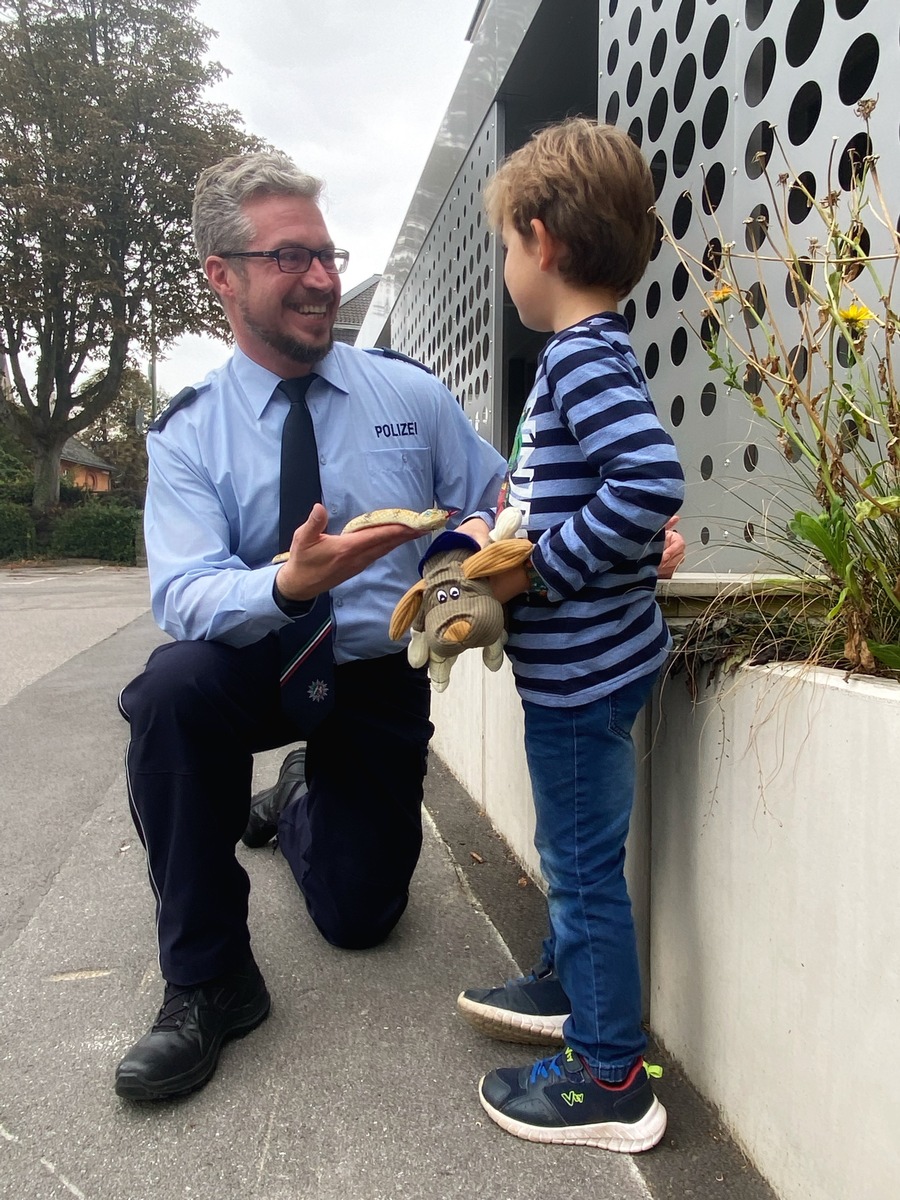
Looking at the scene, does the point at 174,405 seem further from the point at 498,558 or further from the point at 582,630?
the point at 582,630

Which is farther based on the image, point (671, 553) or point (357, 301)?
point (357, 301)

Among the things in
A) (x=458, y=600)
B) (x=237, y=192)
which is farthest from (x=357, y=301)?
(x=458, y=600)

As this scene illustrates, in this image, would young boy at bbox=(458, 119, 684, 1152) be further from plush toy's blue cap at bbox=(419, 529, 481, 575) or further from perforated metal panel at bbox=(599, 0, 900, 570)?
perforated metal panel at bbox=(599, 0, 900, 570)

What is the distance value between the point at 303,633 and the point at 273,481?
1.38ft

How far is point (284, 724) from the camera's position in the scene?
2.17m

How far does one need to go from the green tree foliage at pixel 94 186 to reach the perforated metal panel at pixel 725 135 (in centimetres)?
2494

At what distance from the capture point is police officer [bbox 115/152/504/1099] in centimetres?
187

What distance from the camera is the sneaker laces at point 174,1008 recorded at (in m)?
1.80

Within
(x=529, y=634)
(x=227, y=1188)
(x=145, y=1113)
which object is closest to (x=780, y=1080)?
(x=529, y=634)

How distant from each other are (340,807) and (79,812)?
5.63 feet

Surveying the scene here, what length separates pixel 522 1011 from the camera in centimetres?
183

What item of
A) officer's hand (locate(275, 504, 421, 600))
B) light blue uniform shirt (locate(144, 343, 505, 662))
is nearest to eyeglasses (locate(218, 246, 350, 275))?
light blue uniform shirt (locate(144, 343, 505, 662))

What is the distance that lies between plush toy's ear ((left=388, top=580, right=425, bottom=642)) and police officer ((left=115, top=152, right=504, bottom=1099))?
0.54 ft

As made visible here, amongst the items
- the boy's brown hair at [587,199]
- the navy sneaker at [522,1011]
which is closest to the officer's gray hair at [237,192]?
the boy's brown hair at [587,199]
